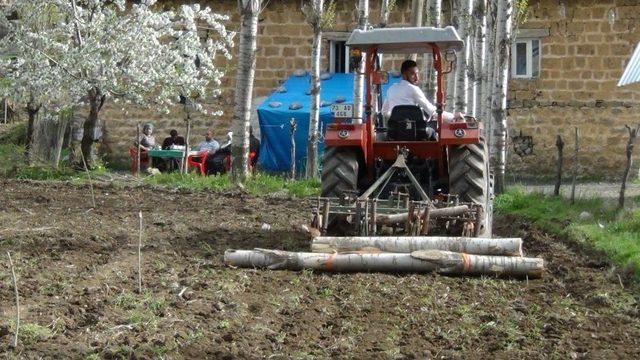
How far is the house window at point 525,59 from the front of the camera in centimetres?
2992

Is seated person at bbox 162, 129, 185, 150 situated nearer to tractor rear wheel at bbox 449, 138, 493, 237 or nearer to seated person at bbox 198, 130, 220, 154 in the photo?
seated person at bbox 198, 130, 220, 154

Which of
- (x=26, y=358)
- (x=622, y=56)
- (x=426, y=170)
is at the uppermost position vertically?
(x=622, y=56)

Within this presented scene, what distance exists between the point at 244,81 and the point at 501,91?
4.68m

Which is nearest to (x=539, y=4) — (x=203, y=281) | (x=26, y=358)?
(x=203, y=281)

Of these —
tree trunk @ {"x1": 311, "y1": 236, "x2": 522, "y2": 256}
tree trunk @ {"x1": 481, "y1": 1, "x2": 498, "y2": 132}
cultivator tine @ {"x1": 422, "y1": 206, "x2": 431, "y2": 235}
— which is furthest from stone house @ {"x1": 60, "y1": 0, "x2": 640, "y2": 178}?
tree trunk @ {"x1": 311, "y1": 236, "x2": 522, "y2": 256}

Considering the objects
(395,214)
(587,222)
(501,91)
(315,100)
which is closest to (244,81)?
(315,100)

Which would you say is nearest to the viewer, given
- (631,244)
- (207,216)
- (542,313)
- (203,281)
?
(542,313)

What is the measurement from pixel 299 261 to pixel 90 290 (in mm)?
2269

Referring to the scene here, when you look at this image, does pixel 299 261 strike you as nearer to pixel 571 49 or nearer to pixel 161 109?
pixel 161 109

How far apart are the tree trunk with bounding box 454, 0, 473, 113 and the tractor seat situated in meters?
7.95

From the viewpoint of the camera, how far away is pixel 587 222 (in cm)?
1628

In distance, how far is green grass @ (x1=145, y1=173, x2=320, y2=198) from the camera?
21109 mm

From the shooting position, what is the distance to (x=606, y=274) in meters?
12.0

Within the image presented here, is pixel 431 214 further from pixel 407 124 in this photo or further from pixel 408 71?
pixel 408 71
